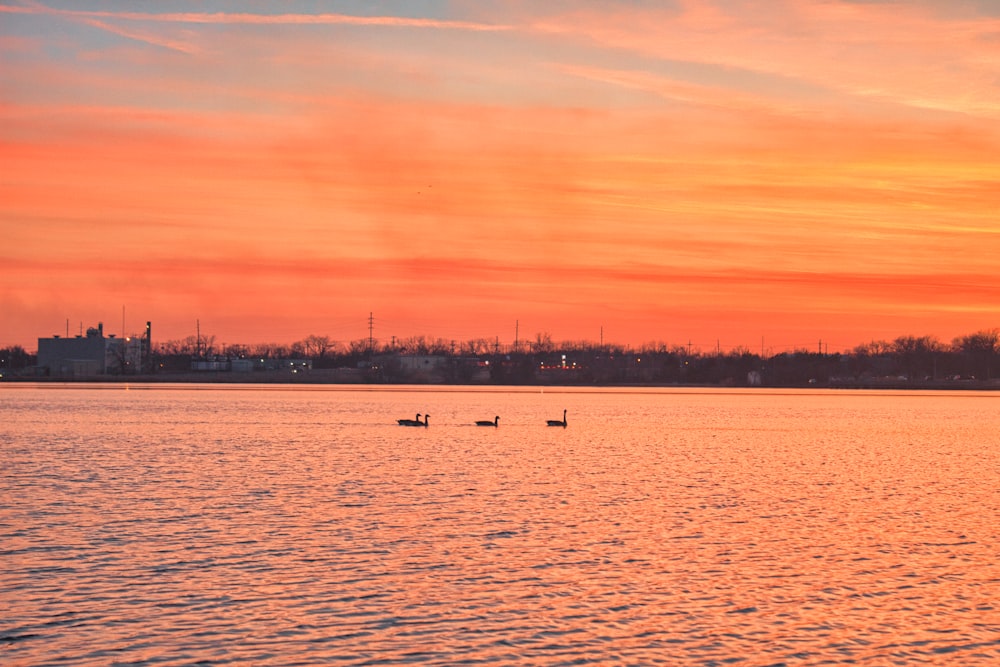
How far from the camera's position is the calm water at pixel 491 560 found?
62.2 feet

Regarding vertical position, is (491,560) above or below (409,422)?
below

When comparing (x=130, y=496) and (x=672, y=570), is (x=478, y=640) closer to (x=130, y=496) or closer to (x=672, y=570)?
(x=672, y=570)

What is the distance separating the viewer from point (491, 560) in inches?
1049

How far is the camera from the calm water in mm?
18953

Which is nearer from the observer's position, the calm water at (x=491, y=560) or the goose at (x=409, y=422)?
the calm water at (x=491, y=560)

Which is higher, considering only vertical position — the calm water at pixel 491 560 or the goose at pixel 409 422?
the goose at pixel 409 422

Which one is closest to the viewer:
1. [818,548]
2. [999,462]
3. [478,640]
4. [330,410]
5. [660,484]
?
[478,640]

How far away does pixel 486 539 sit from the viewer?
29766 mm

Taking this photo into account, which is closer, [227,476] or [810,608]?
[810,608]

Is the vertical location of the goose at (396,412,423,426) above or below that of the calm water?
above

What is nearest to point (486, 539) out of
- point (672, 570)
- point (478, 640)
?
point (672, 570)

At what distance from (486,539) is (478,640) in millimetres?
10596

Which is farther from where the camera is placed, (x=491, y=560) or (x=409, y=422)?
(x=409, y=422)

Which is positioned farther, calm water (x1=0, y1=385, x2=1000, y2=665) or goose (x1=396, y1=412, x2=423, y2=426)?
goose (x1=396, y1=412, x2=423, y2=426)
